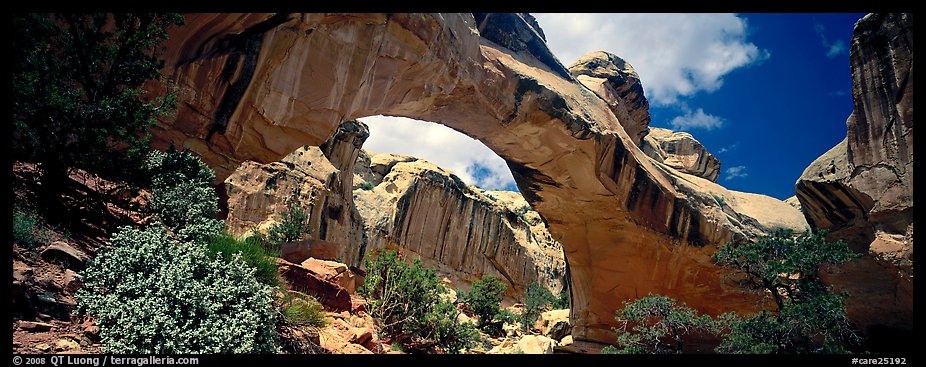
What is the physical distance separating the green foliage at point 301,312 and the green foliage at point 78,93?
293 cm

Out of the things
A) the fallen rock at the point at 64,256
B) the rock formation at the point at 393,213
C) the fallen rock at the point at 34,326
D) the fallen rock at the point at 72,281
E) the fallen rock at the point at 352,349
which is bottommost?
the fallen rock at the point at 352,349

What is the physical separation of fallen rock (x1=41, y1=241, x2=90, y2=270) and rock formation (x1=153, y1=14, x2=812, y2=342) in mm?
5147

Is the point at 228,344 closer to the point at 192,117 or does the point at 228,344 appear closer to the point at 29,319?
the point at 29,319

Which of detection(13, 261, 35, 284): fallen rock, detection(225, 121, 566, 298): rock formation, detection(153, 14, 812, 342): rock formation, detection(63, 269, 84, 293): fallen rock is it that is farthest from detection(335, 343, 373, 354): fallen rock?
detection(225, 121, 566, 298): rock formation

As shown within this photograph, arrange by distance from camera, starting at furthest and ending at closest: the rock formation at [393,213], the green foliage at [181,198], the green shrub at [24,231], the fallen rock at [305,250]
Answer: the rock formation at [393,213], the fallen rock at [305,250], the green foliage at [181,198], the green shrub at [24,231]

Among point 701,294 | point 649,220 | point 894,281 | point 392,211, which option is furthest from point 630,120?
point 392,211

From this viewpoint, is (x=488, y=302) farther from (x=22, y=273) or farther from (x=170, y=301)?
(x=22, y=273)

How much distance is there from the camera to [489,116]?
16.3 metres

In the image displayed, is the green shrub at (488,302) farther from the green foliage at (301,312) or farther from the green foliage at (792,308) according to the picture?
the green foliage at (301,312)

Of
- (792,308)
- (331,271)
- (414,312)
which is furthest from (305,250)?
(792,308)

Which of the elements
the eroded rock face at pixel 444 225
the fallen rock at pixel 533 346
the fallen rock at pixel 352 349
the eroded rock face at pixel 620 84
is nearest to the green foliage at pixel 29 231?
the fallen rock at pixel 352 349

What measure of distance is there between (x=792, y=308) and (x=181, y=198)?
1111cm

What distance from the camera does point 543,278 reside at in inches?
1676

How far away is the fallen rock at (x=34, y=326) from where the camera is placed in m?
4.66
